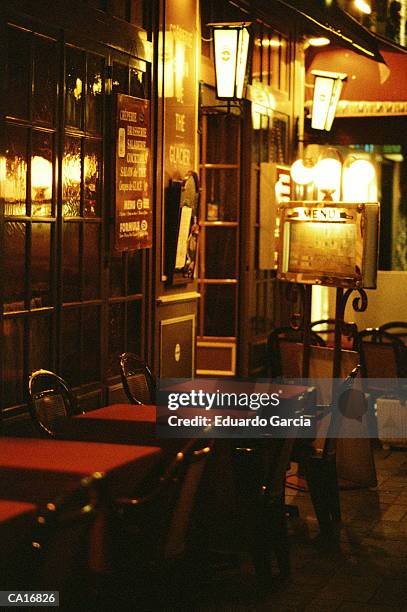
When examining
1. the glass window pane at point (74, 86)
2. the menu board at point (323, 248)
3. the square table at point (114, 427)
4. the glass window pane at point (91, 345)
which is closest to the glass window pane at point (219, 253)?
the menu board at point (323, 248)

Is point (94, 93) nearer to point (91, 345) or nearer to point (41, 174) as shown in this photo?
point (41, 174)

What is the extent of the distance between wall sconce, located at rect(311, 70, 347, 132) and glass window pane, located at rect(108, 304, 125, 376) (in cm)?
491

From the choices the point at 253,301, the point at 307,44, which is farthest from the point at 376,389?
the point at 307,44

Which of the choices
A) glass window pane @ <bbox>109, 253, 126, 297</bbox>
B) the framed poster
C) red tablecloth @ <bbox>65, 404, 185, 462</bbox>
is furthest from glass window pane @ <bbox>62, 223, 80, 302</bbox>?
the framed poster

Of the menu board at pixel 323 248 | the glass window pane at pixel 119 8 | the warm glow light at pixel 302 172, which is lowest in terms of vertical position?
the menu board at pixel 323 248

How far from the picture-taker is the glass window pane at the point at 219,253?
513 inches

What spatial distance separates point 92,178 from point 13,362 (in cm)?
193

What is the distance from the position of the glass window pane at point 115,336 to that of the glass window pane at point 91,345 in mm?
284

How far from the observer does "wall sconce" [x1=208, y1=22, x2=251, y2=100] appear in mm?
10500

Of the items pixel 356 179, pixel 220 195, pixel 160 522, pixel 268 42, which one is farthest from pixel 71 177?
pixel 268 42

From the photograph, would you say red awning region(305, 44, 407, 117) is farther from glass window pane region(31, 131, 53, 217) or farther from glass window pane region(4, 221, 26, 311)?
glass window pane region(4, 221, 26, 311)

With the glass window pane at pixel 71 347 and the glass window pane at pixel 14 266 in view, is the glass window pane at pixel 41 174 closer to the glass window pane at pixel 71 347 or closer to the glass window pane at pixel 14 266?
the glass window pane at pixel 14 266

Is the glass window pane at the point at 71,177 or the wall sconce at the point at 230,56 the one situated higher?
the wall sconce at the point at 230,56

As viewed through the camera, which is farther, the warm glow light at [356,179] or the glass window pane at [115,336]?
the warm glow light at [356,179]
